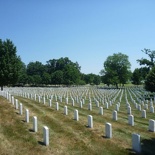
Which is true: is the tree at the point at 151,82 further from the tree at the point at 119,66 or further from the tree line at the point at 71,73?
the tree at the point at 119,66

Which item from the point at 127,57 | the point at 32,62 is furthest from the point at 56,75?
the point at 32,62

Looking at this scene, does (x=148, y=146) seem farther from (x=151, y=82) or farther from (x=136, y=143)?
(x=151, y=82)

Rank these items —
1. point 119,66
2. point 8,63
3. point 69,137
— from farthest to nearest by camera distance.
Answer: point 119,66, point 8,63, point 69,137

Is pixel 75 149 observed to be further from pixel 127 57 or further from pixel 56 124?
pixel 127 57

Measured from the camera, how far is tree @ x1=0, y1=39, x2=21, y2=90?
44.3 metres

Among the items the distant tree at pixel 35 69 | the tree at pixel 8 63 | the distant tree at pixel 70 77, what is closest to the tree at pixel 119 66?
the distant tree at pixel 70 77

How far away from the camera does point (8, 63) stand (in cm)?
4506

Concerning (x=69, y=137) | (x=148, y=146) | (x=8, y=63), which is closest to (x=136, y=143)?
(x=148, y=146)

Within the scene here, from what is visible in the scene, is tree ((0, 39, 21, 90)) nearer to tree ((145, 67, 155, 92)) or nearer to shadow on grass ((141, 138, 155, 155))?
tree ((145, 67, 155, 92))

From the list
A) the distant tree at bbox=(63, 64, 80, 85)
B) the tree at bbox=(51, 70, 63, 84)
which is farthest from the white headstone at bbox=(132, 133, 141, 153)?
the tree at bbox=(51, 70, 63, 84)

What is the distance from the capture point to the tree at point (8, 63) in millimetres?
44312

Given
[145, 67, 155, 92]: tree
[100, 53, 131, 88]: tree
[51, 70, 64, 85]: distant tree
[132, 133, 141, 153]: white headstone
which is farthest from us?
[51, 70, 64, 85]: distant tree

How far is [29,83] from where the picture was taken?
9881cm

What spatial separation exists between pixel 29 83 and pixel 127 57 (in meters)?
41.1
